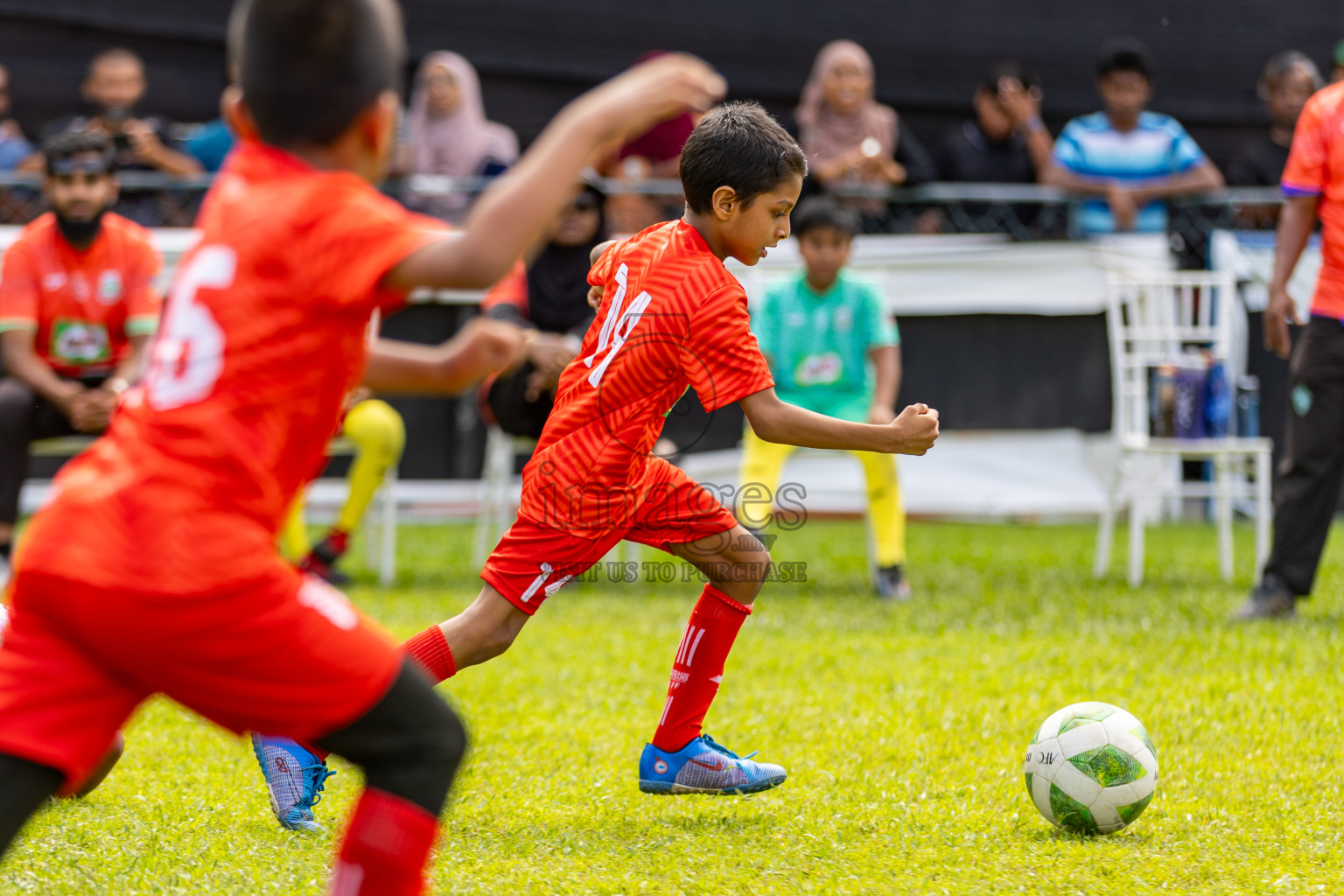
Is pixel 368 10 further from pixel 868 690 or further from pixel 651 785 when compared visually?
pixel 868 690

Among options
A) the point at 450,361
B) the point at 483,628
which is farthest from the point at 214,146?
the point at 450,361

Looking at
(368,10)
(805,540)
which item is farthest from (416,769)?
(805,540)

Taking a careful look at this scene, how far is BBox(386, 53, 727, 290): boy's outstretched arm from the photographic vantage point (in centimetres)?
183

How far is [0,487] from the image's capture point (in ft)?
20.6

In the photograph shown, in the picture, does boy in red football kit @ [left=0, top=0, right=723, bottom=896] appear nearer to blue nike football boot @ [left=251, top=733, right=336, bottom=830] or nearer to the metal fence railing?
blue nike football boot @ [left=251, top=733, right=336, bottom=830]

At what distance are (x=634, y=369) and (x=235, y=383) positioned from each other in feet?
4.63

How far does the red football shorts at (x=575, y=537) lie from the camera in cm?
326

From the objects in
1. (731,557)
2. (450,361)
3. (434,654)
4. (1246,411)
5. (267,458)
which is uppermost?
(450,361)

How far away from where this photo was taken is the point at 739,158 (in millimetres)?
3146

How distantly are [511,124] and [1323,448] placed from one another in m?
7.07

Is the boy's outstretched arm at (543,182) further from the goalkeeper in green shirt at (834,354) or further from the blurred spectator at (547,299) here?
the goalkeeper in green shirt at (834,354)

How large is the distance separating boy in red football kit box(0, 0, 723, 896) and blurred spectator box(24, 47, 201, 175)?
731cm

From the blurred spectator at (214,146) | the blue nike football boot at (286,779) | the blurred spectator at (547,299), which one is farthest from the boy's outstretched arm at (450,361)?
the blurred spectator at (214,146)

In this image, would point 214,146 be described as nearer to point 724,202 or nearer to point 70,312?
point 70,312
